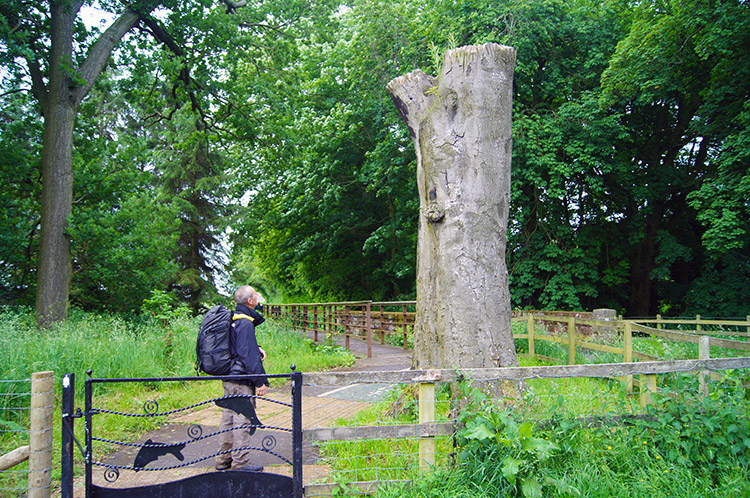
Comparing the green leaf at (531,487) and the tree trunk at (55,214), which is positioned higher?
the tree trunk at (55,214)

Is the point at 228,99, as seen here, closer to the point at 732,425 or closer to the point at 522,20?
the point at 522,20

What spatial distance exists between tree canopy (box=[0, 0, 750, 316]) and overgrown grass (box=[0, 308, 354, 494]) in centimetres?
318

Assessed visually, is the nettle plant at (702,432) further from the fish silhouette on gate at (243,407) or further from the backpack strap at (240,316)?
the backpack strap at (240,316)

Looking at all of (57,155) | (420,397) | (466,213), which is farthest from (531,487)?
(57,155)

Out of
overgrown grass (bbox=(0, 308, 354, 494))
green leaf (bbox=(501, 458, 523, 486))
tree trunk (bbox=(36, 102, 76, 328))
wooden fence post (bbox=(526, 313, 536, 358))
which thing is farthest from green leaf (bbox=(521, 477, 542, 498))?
tree trunk (bbox=(36, 102, 76, 328))

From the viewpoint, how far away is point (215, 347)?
450 cm

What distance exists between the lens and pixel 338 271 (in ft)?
82.2

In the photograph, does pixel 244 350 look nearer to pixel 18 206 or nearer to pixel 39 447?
pixel 39 447

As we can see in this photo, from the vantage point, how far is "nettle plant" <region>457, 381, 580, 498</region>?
3.41 metres

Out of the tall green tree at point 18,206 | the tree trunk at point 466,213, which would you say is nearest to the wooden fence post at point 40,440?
the tree trunk at point 466,213

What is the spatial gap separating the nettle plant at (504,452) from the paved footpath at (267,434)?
1.20 m

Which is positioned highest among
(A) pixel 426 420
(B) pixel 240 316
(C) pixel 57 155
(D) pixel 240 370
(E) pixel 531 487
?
(C) pixel 57 155

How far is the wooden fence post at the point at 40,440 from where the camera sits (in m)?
3.50

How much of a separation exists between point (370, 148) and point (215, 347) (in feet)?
60.6
